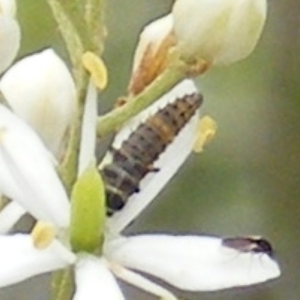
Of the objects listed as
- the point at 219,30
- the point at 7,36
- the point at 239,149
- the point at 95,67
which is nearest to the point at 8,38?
the point at 7,36

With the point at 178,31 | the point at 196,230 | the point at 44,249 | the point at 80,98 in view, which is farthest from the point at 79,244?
the point at 196,230

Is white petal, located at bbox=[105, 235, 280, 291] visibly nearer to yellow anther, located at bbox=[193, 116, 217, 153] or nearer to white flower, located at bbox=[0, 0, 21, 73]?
yellow anther, located at bbox=[193, 116, 217, 153]

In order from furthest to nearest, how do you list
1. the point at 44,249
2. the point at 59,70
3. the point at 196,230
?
the point at 196,230 → the point at 59,70 → the point at 44,249

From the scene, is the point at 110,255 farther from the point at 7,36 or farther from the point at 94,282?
the point at 7,36

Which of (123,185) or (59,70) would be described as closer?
(123,185)

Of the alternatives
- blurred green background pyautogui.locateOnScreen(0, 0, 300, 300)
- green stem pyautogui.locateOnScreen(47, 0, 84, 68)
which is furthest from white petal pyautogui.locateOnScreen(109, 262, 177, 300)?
blurred green background pyautogui.locateOnScreen(0, 0, 300, 300)

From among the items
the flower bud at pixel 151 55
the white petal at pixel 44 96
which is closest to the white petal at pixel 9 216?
the white petal at pixel 44 96

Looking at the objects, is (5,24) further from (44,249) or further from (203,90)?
(203,90)

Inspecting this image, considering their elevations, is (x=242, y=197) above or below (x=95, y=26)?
below
